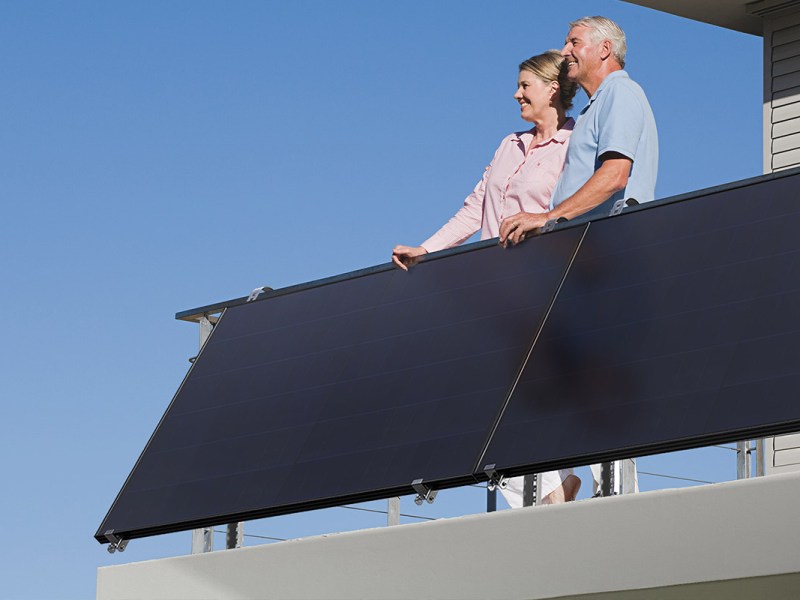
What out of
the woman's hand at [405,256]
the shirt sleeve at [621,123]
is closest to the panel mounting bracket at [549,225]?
the shirt sleeve at [621,123]

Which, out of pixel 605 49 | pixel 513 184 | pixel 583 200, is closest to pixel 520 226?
pixel 583 200

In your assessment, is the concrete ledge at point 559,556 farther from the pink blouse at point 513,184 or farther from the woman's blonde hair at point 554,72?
the woman's blonde hair at point 554,72

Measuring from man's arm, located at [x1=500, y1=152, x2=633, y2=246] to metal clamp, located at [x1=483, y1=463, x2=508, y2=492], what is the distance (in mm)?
1396

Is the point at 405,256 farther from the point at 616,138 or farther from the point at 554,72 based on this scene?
the point at 554,72

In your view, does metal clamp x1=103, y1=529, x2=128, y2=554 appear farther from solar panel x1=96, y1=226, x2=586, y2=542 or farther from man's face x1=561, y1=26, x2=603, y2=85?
man's face x1=561, y1=26, x2=603, y2=85

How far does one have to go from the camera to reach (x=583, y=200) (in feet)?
24.0

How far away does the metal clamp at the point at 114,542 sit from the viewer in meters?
7.55

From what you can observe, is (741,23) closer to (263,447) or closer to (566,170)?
(566,170)

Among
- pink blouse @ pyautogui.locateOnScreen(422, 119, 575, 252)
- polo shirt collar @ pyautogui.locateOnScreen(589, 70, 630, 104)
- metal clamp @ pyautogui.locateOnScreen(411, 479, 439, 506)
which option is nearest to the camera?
metal clamp @ pyautogui.locateOnScreen(411, 479, 439, 506)

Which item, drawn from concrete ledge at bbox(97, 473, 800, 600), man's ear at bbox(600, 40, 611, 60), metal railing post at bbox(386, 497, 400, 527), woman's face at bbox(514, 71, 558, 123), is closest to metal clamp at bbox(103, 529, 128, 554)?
concrete ledge at bbox(97, 473, 800, 600)

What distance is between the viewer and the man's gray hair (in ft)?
26.0

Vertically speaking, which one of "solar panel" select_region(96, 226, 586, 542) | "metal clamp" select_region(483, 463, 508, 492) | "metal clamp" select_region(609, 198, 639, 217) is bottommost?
"metal clamp" select_region(483, 463, 508, 492)

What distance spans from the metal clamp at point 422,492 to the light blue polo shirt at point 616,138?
1674 mm

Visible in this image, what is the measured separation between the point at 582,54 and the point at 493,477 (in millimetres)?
2639
